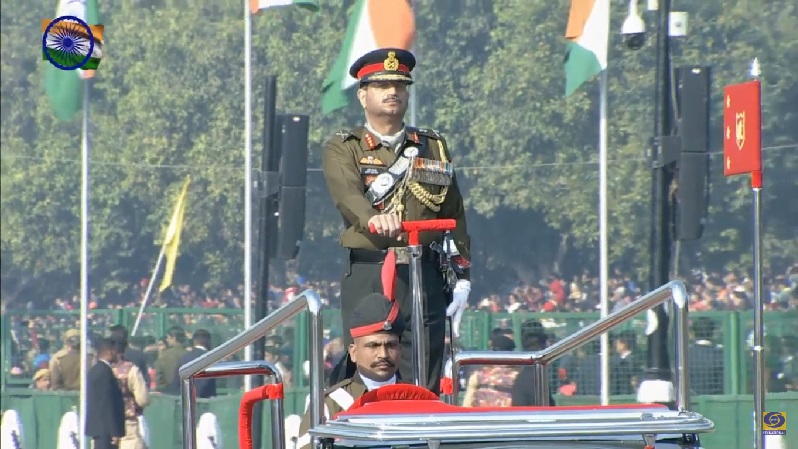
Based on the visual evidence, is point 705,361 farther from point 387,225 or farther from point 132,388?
point 387,225

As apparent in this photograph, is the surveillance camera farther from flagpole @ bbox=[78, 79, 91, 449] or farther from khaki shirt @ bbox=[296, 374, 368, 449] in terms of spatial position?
khaki shirt @ bbox=[296, 374, 368, 449]

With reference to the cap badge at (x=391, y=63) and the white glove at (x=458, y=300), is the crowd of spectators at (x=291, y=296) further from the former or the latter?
the cap badge at (x=391, y=63)

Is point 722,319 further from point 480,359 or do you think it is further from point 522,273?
point 522,273

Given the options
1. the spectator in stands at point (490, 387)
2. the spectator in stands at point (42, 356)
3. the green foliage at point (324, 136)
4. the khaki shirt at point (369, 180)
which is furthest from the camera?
the green foliage at point (324, 136)

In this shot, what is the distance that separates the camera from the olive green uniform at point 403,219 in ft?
24.0

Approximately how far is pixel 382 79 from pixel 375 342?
A: 134 cm

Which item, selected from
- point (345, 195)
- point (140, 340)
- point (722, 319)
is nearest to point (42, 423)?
point (140, 340)

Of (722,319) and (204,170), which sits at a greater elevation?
(204,170)

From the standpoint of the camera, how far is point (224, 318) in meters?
20.6

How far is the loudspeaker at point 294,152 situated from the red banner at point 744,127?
9.85m

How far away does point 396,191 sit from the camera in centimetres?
734

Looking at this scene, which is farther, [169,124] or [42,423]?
[169,124]

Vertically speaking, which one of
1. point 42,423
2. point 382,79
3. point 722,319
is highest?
point 382,79

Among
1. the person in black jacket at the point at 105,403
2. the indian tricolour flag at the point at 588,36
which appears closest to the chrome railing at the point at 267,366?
the person in black jacket at the point at 105,403
